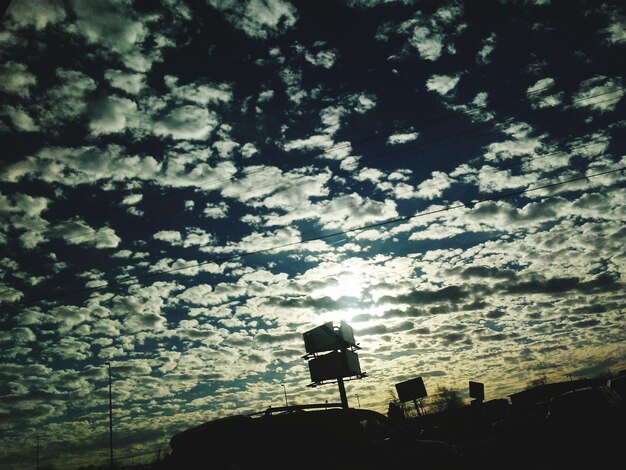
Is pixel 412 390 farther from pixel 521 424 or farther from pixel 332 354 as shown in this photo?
pixel 521 424

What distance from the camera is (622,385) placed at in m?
13.1

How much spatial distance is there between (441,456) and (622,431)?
5077mm

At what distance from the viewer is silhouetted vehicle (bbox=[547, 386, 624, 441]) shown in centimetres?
941

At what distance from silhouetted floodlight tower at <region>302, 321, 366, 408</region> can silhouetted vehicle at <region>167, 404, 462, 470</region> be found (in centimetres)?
2855

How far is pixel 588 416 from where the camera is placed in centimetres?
966

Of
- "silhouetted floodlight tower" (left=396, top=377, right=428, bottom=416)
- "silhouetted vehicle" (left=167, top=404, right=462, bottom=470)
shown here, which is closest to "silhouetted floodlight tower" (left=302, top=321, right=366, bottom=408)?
"silhouetted floodlight tower" (left=396, top=377, right=428, bottom=416)

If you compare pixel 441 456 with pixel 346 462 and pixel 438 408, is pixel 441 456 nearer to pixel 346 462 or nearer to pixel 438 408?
pixel 346 462

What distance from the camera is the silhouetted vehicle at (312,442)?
6102 millimetres

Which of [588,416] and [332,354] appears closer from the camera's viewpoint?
[588,416]

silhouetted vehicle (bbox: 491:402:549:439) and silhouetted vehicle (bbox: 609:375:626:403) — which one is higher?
silhouetted vehicle (bbox: 609:375:626:403)

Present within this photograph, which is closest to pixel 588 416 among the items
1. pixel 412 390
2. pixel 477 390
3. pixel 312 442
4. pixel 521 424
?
pixel 312 442

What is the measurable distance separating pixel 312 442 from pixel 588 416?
7534 mm

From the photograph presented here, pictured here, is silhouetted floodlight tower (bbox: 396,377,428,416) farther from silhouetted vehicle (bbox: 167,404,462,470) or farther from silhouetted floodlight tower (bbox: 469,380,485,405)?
silhouetted vehicle (bbox: 167,404,462,470)

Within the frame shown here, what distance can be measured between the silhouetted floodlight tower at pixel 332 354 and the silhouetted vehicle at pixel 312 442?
2855 cm
